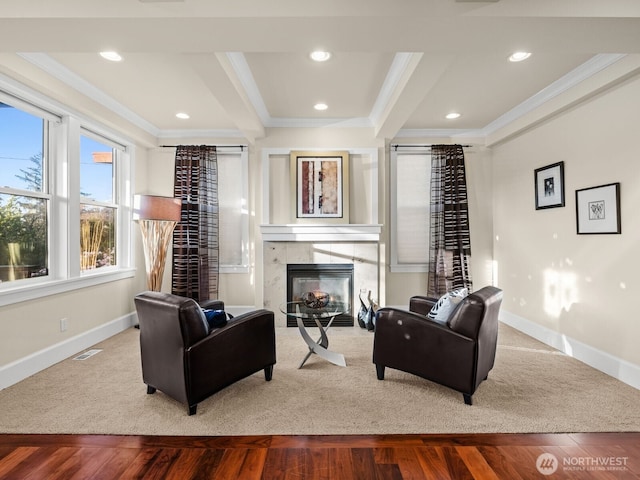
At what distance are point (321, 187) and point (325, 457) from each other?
3.33m

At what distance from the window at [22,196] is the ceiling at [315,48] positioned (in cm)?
56

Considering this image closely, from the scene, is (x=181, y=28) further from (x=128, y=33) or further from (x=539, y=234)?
(x=539, y=234)

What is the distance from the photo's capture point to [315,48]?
7.09 ft

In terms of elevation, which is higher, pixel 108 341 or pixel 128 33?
pixel 128 33

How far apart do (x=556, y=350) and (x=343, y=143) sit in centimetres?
344

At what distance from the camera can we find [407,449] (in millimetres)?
1887

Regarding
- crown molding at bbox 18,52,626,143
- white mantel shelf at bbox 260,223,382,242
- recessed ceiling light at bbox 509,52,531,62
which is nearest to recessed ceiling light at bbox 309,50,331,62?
crown molding at bbox 18,52,626,143

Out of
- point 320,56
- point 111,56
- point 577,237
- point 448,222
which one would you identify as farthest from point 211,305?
point 577,237

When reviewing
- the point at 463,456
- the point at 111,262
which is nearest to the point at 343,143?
the point at 111,262

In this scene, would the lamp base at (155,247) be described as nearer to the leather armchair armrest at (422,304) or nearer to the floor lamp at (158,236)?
the floor lamp at (158,236)

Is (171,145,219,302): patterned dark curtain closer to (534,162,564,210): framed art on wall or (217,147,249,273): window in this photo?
(217,147,249,273): window

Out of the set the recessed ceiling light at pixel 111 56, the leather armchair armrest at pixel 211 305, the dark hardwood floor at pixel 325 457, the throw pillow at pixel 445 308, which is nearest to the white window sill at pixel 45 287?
the dark hardwood floor at pixel 325 457

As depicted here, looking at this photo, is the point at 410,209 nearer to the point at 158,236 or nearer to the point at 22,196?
the point at 158,236

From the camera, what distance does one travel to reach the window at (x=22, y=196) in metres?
2.81
